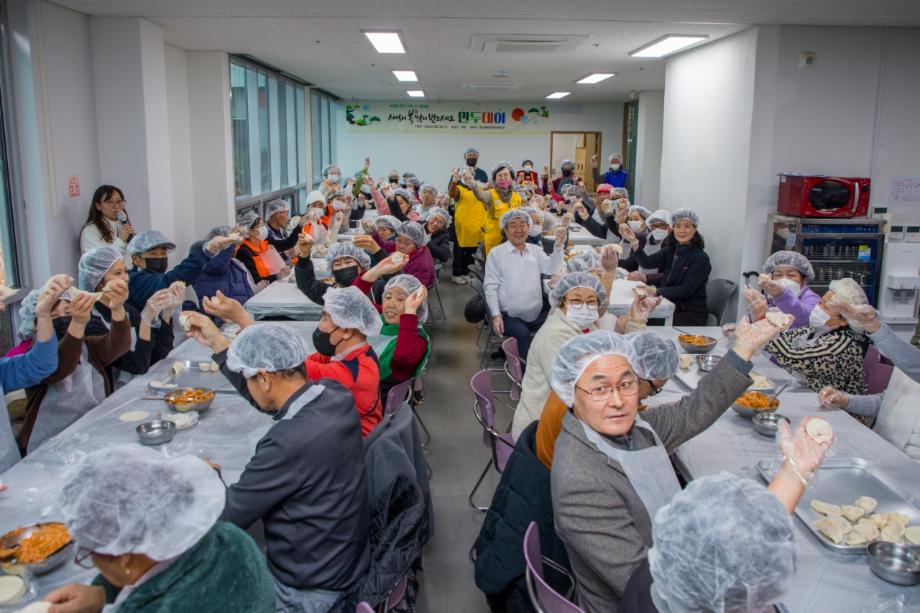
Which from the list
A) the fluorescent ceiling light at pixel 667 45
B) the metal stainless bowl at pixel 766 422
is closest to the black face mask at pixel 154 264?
the metal stainless bowl at pixel 766 422

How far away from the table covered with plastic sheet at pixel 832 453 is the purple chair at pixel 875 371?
361 millimetres

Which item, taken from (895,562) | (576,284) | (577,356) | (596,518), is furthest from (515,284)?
(895,562)

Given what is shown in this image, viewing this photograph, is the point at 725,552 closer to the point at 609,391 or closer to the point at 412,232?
the point at 609,391

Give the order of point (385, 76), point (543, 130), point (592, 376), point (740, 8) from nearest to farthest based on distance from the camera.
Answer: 1. point (592, 376)
2. point (740, 8)
3. point (385, 76)
4. point (543, 130)

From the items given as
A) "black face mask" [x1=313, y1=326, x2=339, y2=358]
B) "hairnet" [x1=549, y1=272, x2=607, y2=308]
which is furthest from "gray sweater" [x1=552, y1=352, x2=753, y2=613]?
"hairnet" [x1=549, y1=272, x2=607, y2=308]

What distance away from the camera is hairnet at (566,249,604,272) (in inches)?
225

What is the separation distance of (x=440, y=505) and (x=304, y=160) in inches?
512

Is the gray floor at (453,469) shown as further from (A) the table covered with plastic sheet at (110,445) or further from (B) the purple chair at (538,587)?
(B) the purple chair at (538,587)

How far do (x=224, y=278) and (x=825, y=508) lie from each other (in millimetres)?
4854

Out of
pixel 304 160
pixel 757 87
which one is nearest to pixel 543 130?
pixel 304 160

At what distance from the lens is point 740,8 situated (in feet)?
20.9

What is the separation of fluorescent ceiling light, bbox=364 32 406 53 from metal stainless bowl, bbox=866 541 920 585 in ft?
24.1

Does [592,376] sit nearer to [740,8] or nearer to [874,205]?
[740,8]

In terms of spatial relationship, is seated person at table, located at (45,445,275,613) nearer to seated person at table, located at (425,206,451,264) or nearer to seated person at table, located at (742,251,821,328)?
seated person at table, located at (742,251,821,328)
